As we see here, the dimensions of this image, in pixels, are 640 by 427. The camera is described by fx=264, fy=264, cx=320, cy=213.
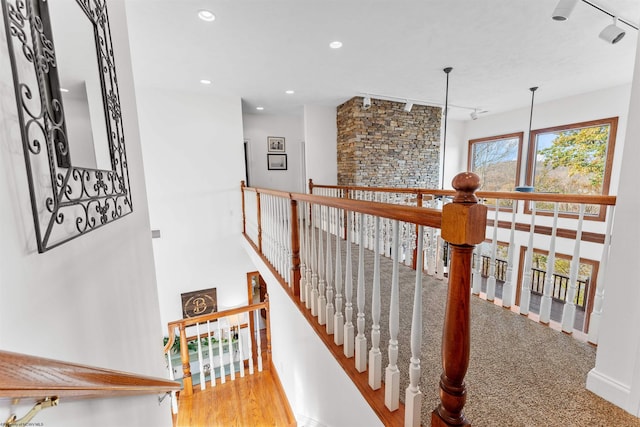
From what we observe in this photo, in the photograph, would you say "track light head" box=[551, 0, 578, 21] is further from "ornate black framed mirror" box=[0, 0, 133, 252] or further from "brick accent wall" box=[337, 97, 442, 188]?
"brick accent wall" box=[337, 97, 442, 188]

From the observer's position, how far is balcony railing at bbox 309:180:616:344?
176 centimetres

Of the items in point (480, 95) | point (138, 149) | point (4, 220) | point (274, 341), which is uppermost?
point (480, 95)

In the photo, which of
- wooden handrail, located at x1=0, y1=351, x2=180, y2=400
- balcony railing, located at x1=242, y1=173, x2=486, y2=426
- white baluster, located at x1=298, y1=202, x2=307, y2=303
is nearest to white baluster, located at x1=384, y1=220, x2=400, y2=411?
balcony railing, located at x1=242, y1=173, x2=486, y2=426

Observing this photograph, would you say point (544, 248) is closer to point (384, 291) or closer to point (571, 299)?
point (571, 299)

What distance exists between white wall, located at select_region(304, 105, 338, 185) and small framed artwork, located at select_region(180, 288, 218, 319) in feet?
10.2

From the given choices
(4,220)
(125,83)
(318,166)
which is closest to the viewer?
(4,220)

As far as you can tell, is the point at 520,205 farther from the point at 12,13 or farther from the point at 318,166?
the point at 12,13

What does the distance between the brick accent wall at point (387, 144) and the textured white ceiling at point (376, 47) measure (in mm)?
509

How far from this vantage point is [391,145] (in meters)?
5.41

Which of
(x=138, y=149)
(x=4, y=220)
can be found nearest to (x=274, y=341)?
(x=138, y=149)

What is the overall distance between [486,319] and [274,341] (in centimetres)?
240

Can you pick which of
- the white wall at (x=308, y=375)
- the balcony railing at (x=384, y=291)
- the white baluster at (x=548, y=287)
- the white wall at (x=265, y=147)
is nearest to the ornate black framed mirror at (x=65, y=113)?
the balcony railing at (x=384, y=291)

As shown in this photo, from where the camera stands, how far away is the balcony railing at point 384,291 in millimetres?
747

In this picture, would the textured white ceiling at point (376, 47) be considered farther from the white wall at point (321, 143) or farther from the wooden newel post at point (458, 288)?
the wooden newel post at point (458, 288)
